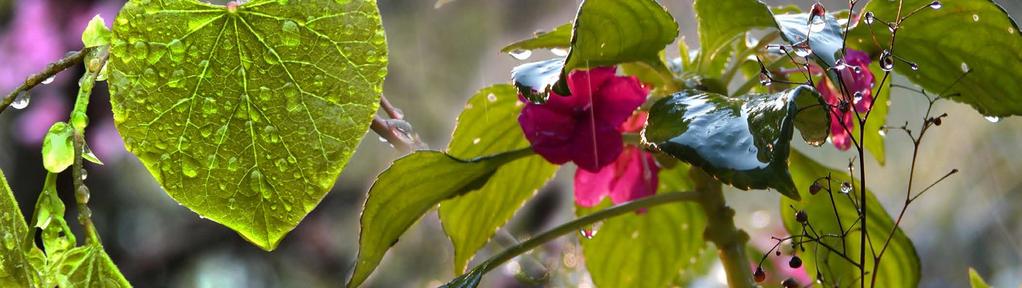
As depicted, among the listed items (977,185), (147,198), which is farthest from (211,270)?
(977,185)

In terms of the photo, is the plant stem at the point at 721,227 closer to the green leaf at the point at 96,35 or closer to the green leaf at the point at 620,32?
the green leaf at the point at 620,32

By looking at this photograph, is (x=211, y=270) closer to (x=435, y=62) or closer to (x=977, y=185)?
(x=435, y=62)

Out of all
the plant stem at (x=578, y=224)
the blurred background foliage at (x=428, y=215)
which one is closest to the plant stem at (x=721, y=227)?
the plant stem at (x=578, y=224)

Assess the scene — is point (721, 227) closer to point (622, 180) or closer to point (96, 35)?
point (622, 180)

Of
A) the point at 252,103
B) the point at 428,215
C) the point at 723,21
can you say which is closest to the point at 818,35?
the point at 723,21

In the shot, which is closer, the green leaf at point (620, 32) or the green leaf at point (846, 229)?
the green leaf at point (620, 32)

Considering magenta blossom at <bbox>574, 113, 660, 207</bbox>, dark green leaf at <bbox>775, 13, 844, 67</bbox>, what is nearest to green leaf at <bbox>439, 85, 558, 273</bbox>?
magenta blossom at <bbox>574, 113, 660, 207</bbox>

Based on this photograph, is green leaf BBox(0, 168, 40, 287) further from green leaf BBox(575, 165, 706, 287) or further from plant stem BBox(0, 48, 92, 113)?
green leaf BBox(575, 165, 706, 287)
